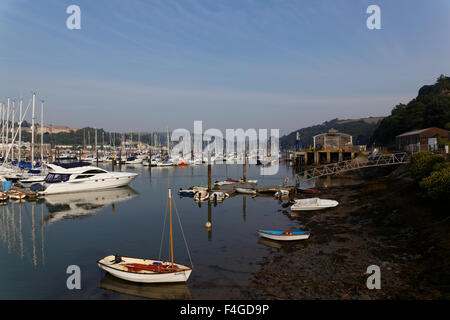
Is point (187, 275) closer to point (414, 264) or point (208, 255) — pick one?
point (208, 255)

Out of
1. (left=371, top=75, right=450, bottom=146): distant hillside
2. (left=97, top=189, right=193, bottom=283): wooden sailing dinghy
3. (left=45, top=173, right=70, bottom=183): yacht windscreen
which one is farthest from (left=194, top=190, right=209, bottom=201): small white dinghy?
(left=371, top=75, right=450, bottom=146): distant hillside

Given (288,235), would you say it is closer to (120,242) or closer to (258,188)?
(120,242)

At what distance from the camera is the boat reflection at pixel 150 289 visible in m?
18.2

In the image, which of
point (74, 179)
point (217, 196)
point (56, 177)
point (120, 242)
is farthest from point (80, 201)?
point (120, 242)

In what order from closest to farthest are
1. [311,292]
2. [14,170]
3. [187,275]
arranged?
[311,292] → [187,275] → [14,170]

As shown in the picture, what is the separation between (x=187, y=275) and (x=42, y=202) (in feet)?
124

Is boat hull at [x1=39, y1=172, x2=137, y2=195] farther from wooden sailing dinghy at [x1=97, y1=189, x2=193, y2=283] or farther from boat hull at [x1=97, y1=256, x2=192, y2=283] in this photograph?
boat hull at [x1=97, y1=256, x2=192, y2=283]

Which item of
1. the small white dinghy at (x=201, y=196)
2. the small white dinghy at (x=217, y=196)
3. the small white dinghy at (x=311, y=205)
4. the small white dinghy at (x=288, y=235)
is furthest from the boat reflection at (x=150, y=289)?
the small white dinghy at (x=217, y=196)

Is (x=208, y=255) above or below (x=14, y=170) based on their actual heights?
below

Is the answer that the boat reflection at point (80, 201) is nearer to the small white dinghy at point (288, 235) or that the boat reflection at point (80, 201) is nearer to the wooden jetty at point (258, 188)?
the wooden jetty at point (258, 188)

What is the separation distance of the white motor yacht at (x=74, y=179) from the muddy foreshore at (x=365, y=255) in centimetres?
3763

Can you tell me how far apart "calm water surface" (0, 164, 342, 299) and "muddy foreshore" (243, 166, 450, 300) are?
7.50 ft

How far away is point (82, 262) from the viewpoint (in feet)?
77.8
